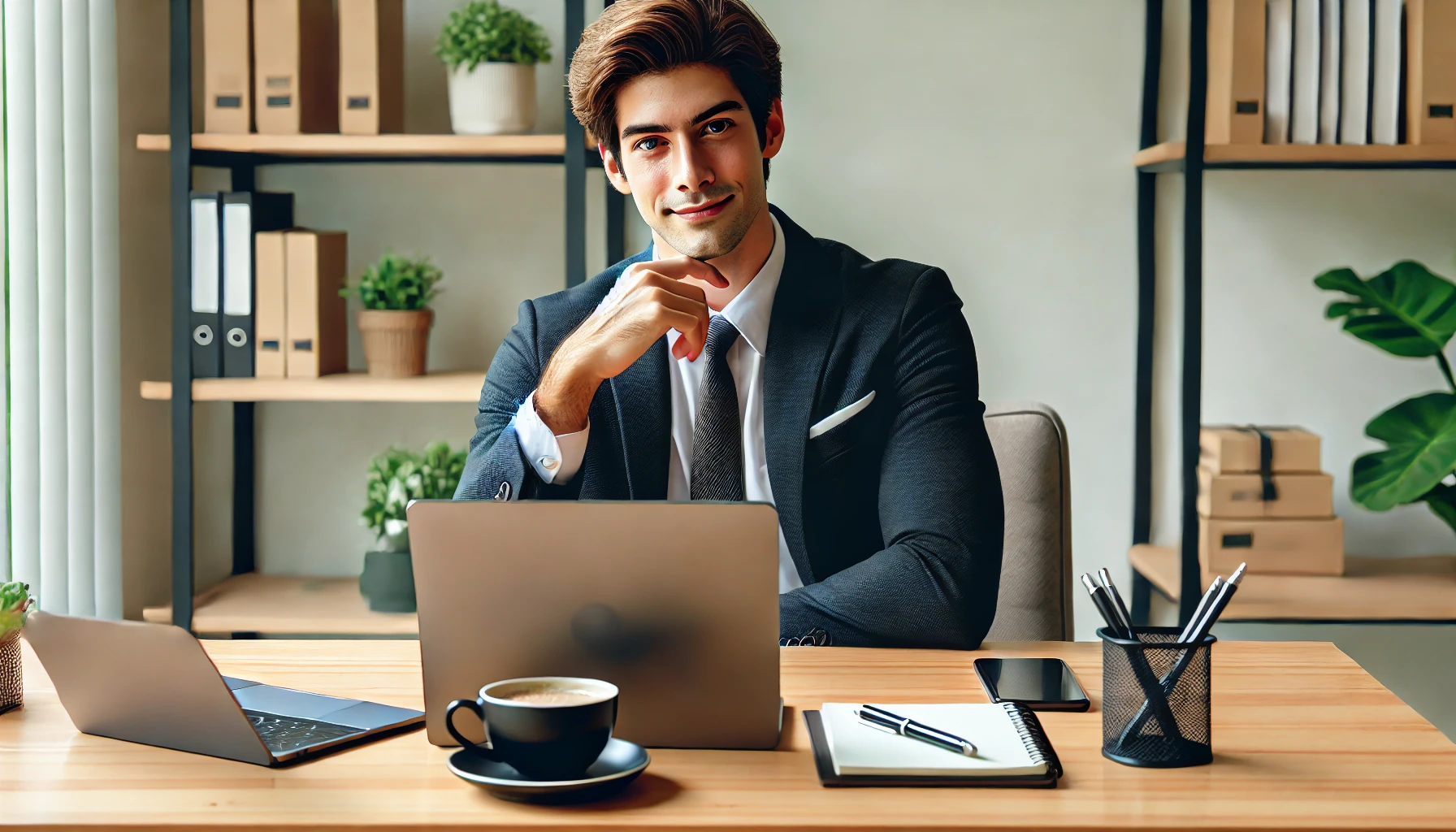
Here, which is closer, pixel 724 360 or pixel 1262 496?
pixel 724 360

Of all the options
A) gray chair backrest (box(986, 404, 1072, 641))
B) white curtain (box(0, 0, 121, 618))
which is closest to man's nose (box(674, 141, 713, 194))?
gray chair backrest (box(986, 404, 1072, 641))

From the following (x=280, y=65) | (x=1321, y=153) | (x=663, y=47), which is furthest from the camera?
(x=280, y=65)

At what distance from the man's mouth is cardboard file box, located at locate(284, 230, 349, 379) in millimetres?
1043

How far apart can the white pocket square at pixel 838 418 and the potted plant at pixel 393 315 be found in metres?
1.11

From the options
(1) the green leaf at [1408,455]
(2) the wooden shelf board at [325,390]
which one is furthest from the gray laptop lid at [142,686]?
(1) the green leaf at [1408,455]

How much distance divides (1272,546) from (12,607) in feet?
6.67

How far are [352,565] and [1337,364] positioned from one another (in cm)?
208

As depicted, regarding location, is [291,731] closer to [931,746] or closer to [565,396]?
[931,746]

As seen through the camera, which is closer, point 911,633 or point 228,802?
point 228,802

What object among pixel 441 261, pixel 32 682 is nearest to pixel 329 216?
pixel 441 261

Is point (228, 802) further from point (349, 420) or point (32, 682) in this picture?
point (349, 420)

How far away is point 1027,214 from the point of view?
262 centimetres

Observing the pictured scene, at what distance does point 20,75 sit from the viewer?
227 centimetres

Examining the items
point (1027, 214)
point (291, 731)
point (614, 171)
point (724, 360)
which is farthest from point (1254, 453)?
point (291, 731)
